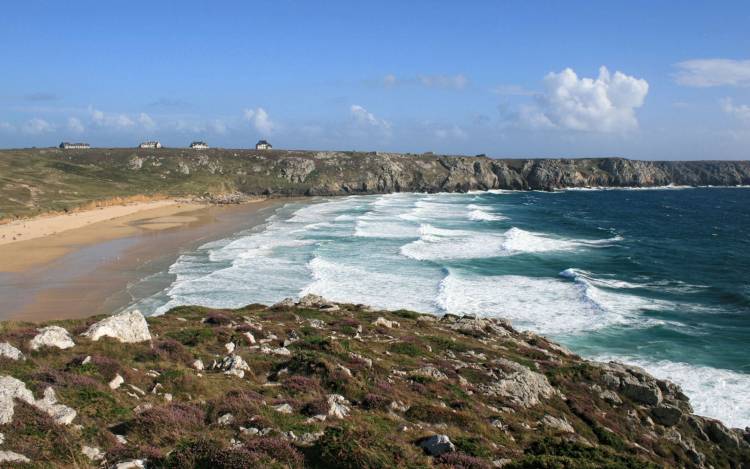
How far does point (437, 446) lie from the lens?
33.3 ft

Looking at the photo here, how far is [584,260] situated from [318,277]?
987 inches

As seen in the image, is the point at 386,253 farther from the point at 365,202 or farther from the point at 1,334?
the point at 365,202

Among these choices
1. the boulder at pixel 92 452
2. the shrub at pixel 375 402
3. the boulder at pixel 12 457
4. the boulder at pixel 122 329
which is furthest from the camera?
the boulder at pixel 122 329

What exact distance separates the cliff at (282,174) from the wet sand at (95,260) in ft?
53.0

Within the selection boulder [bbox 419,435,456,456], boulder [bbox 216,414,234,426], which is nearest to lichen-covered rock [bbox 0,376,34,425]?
boulder [bbox 216,414,234,426]

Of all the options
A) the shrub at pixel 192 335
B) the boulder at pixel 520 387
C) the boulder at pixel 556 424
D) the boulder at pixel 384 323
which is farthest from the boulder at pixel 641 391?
the shrub at pixel 192 335

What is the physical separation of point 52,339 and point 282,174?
4552 inches

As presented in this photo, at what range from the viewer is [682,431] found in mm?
16734

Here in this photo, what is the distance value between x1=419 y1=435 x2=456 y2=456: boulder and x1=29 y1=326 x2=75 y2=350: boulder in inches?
372

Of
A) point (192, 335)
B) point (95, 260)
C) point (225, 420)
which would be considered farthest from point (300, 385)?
point (95, 260)

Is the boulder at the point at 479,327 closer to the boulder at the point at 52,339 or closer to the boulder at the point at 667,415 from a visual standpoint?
the boulder at the point at 667,415

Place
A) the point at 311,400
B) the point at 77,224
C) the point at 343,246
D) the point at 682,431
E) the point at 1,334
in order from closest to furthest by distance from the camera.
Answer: the point at 311,400, the point at 1,334, the point at 682,431, the point at 343,246, the point at 77,224

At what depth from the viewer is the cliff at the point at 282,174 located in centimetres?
8969

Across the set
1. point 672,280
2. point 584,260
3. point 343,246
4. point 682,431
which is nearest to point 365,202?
point 343,246
